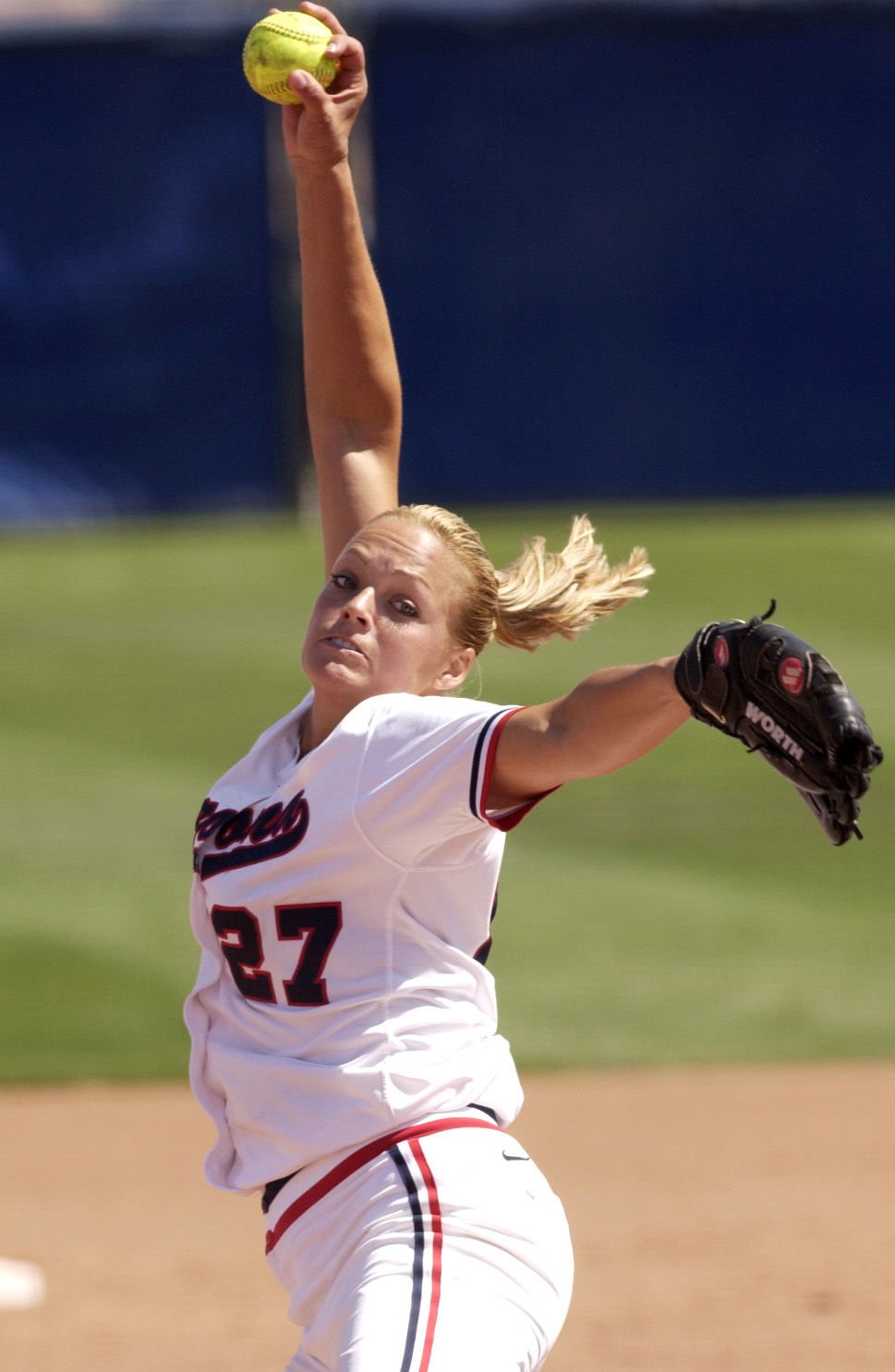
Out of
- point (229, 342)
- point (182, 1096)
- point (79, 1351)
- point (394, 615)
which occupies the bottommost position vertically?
point (229, 342)

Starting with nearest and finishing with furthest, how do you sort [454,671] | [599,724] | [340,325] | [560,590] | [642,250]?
1. [599,724]
2. [454,671]
3. [560,590]
4. [340,325]
5. [642,250]

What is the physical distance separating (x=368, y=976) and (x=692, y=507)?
12198mm

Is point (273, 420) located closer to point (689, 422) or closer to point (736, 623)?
point (689, 422)

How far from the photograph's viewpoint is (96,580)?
12.1 metres

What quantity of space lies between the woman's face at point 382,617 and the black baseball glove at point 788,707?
1.64 ft

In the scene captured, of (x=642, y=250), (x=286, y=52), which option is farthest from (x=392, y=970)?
(x=642, y=250)

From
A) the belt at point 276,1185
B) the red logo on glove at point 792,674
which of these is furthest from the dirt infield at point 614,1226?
the red logo on glove at point 792,674

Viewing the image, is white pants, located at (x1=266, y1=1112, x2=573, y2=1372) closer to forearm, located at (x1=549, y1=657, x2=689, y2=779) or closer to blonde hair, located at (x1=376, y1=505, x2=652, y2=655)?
forearm, located at (x1=549, y1=657, x2=689, y2=779)

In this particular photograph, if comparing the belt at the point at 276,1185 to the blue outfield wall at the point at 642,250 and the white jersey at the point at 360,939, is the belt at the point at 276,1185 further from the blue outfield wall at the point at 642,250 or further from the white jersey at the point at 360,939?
the blue outfield wall at the point at 642,250

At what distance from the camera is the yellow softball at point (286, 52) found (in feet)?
10.4

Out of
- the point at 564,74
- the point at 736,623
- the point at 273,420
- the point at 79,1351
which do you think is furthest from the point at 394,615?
the point at 564,74

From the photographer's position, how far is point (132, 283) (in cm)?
1416

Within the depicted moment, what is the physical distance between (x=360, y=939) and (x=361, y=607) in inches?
16.6

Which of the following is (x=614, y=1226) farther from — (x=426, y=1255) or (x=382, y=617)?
(x=382, y=617)
